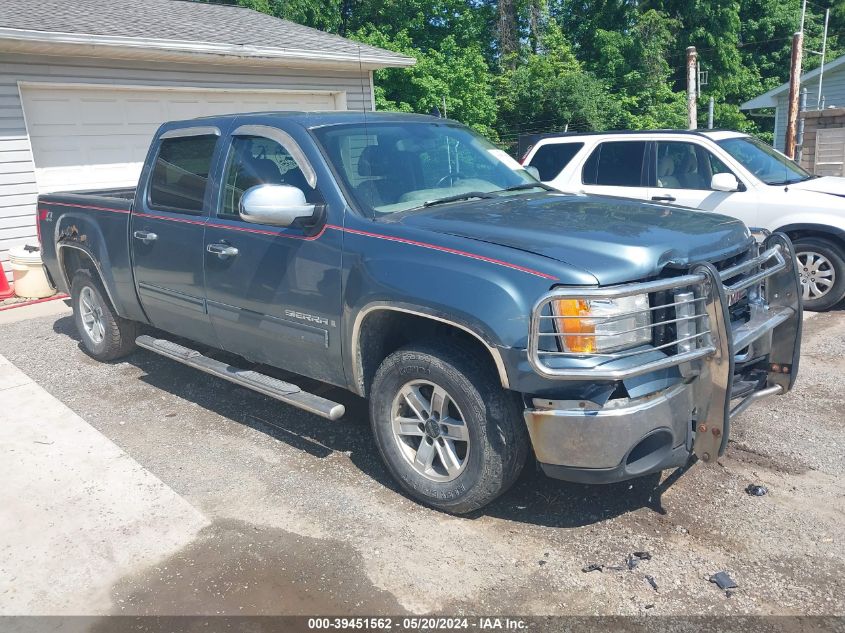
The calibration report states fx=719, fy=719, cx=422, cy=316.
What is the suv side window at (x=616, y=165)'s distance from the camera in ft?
26.0

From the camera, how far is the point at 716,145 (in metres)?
7.50

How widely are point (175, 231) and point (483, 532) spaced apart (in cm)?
287

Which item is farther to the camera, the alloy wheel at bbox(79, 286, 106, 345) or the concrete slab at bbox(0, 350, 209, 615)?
the alloy wheel at bbox(79, 286, 106, 345)

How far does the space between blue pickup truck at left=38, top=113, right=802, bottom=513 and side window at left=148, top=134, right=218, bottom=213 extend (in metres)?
0.02

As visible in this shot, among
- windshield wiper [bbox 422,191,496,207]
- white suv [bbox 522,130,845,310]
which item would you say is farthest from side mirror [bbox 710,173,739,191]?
windshield wiper [bbox 422,191,496,207]

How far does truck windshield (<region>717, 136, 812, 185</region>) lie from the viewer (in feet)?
24.5

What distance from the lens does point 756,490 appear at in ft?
12.4

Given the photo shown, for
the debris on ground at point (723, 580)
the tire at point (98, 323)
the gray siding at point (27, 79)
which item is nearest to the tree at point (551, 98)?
the gray siding at point (27, 79)

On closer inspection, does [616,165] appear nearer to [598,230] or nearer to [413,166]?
[413,166]

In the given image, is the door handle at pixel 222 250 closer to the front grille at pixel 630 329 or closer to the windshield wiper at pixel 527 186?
the windshield wiper at pixel 527 186

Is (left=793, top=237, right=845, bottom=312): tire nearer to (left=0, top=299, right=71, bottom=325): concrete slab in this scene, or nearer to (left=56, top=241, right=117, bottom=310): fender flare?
(left=56, top=241, right=117, bottom=310): fender flare

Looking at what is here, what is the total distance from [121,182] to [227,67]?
8.40ft

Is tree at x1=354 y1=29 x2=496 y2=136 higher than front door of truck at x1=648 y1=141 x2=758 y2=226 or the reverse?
higher

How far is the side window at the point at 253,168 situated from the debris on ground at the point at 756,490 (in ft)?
9.70
